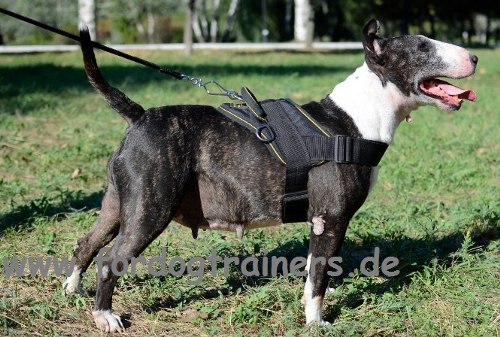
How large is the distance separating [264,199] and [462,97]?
51.3 inches

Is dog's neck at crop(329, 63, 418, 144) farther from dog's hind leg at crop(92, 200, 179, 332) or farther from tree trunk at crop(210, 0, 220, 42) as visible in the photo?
tree trunk at crop(210, 0, 220, 42)

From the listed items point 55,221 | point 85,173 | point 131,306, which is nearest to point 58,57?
point 85,173

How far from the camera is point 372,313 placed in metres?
4.39

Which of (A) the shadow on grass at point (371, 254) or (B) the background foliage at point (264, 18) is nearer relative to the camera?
(A) the shadow on grass at point (371, 254)

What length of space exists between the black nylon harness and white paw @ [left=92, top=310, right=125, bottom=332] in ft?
3.69

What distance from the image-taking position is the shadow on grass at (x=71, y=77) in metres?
12.0

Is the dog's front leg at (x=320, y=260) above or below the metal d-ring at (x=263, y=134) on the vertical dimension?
below

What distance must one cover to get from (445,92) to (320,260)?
1.23 m

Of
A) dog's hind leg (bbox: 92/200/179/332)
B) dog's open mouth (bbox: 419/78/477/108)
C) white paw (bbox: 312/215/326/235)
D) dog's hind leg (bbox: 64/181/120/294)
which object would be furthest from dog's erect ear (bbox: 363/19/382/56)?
dog's hind leg (bbox: 64/181/120/294)

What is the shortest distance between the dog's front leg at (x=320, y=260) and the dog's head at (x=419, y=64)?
0.90m

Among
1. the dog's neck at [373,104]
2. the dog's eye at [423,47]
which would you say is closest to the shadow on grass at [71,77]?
the dog's neck at [373,104]

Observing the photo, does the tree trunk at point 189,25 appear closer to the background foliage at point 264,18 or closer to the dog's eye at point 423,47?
the background foliage at point 264,18

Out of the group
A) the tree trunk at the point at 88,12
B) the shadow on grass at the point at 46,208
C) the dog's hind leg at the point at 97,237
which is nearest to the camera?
the dog's hind leg at the point at 97,237

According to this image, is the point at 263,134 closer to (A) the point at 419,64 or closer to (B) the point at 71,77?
(A) the point at 419,64
